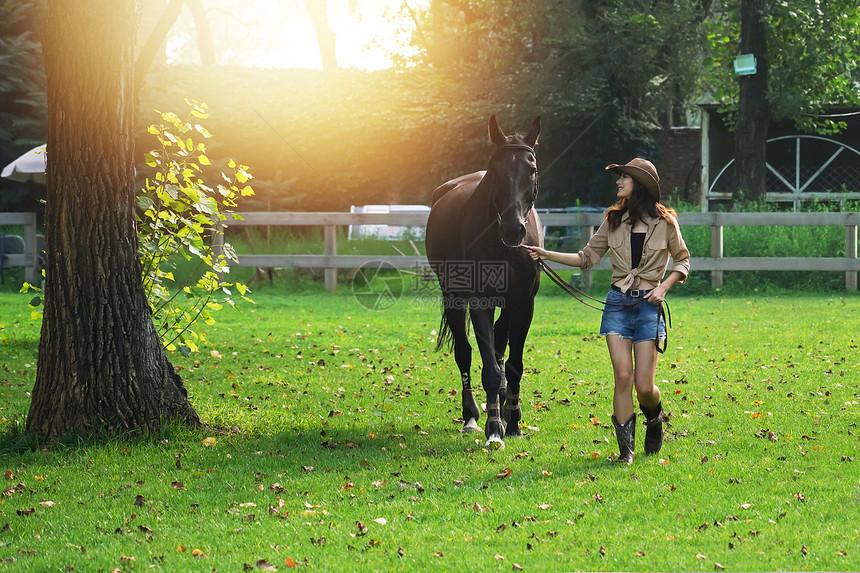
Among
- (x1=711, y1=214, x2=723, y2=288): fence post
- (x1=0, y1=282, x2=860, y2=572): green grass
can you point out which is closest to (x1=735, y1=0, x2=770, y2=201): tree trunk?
(x1=711, y1=214, x2=723, y2=288): fence post

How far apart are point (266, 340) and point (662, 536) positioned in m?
7.49

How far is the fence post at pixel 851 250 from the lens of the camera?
1492 centimetres

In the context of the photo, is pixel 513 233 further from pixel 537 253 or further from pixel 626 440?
pixel 626 440

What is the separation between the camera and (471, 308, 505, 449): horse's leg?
20.1 ft

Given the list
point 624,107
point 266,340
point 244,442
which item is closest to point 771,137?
point 624,107

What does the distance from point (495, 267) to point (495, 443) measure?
1.23 metres

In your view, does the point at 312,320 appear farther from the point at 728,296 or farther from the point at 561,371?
the point at 728,296

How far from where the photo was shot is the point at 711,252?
1543 centimetres

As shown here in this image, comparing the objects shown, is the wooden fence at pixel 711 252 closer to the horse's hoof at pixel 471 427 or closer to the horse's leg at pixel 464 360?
the horse's leg at pixel 464 360

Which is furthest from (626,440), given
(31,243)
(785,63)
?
(785,63)

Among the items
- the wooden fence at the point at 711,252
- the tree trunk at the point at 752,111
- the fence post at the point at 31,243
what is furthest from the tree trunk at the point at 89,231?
the tree trunk at the point at 752,111

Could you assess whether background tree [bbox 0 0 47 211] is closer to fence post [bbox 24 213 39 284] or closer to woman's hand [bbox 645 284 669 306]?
fence post [bbox 24 213 39 284]

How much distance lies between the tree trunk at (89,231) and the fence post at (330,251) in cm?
956

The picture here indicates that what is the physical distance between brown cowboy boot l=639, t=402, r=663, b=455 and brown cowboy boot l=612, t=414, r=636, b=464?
183 mm
